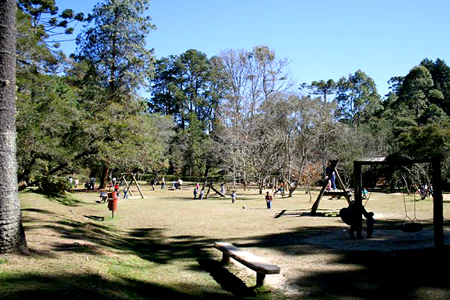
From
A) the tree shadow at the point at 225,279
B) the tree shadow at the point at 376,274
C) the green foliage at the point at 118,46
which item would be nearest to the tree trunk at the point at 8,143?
the tree shadow at the point at 225,279

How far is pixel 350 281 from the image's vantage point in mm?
6676

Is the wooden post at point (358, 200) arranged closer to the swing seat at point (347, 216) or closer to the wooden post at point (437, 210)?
the swing seat at point (347, 216)

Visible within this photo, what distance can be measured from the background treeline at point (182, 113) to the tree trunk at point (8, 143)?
9399 millimetres

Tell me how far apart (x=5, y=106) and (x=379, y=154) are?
4379 centimetres

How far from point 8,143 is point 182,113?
6534 centimetres

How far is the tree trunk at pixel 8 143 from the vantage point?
6.24 meters

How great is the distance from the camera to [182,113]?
71.2 meters

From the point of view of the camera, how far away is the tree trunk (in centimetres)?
624

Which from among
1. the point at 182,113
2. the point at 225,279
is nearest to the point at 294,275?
the point at 225,279

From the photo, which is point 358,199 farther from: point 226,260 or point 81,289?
point 81,289

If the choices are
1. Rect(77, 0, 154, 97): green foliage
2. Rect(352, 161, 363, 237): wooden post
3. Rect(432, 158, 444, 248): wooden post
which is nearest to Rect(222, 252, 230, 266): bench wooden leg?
Rect(352, 161, 363, 237): wooden post

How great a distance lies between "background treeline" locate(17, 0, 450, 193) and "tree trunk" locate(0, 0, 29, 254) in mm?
9399

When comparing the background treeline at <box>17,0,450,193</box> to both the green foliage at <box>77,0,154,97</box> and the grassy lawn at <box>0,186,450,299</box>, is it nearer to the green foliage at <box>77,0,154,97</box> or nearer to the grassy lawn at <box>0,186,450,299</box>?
the green foliage at <box>77,0,154,97</box>

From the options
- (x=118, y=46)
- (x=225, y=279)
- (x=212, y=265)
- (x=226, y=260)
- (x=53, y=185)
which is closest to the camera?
(x=225, y=279)
